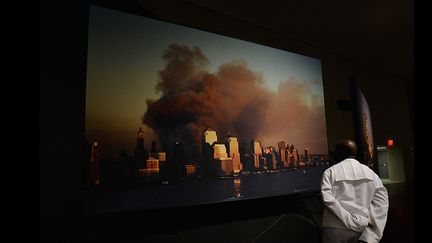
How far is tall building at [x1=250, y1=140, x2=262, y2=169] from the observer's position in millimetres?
2725

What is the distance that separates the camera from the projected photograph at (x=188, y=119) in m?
2.00

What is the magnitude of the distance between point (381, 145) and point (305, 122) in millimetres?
3793

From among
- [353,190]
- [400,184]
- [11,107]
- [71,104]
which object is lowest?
[400,184]

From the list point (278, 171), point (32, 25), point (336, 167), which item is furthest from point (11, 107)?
point (278, 171)

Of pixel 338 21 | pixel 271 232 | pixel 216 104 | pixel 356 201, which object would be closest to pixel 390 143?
pixel 338 21

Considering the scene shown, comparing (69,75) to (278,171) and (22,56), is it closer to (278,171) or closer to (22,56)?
(22,56)

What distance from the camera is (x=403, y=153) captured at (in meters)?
6.77

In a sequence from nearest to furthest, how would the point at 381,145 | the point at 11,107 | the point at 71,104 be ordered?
1. the point at 11,107
2. the point at 71,104
3. the point at 381,145

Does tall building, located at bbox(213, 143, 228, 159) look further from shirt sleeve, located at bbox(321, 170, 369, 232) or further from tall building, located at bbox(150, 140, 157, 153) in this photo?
shirt sleeve, located at bbox(321, 170, 369, 232)

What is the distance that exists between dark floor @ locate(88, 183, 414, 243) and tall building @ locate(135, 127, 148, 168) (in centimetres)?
52

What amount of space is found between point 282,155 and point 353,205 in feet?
3.53

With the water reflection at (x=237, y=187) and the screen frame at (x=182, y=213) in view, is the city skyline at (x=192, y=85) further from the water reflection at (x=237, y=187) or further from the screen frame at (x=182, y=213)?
the water reflection at (x=237, y=187)

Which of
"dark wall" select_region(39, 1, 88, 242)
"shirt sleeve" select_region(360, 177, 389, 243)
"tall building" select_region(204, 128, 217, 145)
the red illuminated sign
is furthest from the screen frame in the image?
the red illuminated sign

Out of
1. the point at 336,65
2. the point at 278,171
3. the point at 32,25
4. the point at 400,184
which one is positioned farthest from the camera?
the point at 400,184
